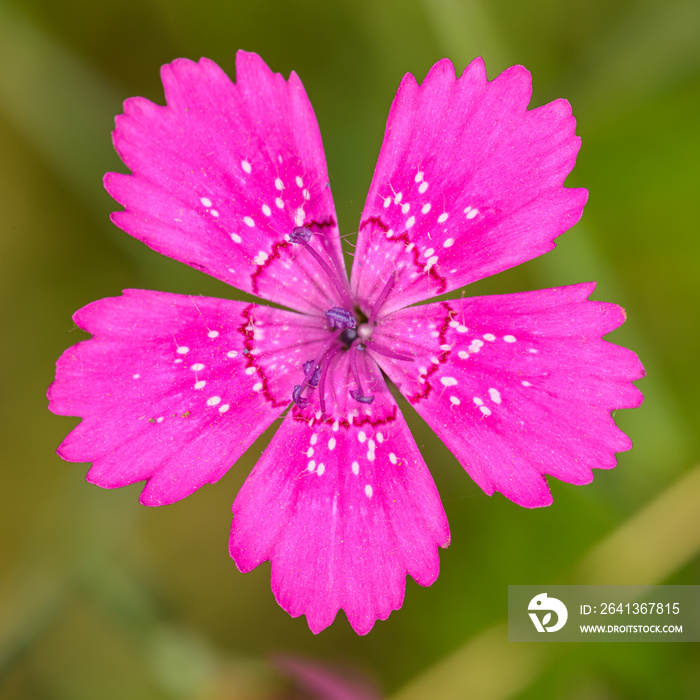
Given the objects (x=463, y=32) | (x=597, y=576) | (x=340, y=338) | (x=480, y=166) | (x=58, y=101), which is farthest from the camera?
(x=58, y=101)

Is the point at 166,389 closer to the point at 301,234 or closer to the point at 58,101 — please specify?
the point at 301,234

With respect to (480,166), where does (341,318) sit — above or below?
below

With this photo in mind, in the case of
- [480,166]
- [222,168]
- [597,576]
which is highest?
[222,168]

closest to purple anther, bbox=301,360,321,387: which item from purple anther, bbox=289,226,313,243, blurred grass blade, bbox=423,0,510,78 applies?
purple anther, bbox=289,226,313,243

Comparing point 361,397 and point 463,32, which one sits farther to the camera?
point 463,32

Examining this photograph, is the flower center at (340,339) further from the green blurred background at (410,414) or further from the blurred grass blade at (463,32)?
the blurred grass blade at (463,32)

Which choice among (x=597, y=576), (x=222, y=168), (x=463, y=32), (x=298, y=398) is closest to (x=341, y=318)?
(x=298, y=398)

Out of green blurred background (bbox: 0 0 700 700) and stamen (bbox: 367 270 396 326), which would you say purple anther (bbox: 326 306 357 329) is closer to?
stamen (bbox: 367 270 396 326)
